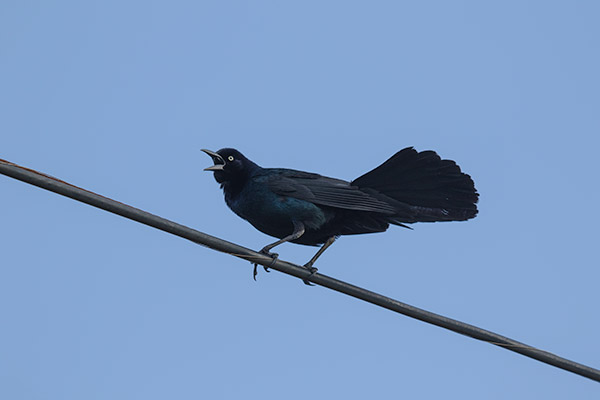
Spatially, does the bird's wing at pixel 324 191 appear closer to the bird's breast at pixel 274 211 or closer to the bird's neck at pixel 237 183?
the bird's breast at pixel 274 211

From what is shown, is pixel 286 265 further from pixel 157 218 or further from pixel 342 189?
pixel 342 189

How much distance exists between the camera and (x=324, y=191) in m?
6.87

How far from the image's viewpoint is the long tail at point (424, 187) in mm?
6727

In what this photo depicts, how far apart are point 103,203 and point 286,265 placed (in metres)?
1.46

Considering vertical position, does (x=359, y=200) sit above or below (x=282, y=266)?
above

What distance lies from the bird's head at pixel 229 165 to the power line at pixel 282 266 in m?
1.96

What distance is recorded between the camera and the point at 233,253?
4922 mm

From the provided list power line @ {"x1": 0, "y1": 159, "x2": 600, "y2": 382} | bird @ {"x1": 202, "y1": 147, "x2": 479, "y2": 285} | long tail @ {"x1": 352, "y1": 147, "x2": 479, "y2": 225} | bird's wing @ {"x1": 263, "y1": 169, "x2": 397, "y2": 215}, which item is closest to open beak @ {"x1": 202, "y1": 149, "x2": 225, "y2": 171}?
bird @ {"x1": 202, "y1": 147, "x2": 479, "y2": 285}

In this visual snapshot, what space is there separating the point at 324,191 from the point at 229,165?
91cm

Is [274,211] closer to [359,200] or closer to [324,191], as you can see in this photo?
[324,191]

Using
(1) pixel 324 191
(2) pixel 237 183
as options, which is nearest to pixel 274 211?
(1) pixel 324 191

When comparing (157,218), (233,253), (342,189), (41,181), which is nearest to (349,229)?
(342,189)

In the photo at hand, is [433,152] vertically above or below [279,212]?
above

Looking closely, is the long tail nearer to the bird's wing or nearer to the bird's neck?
the bird's wing
